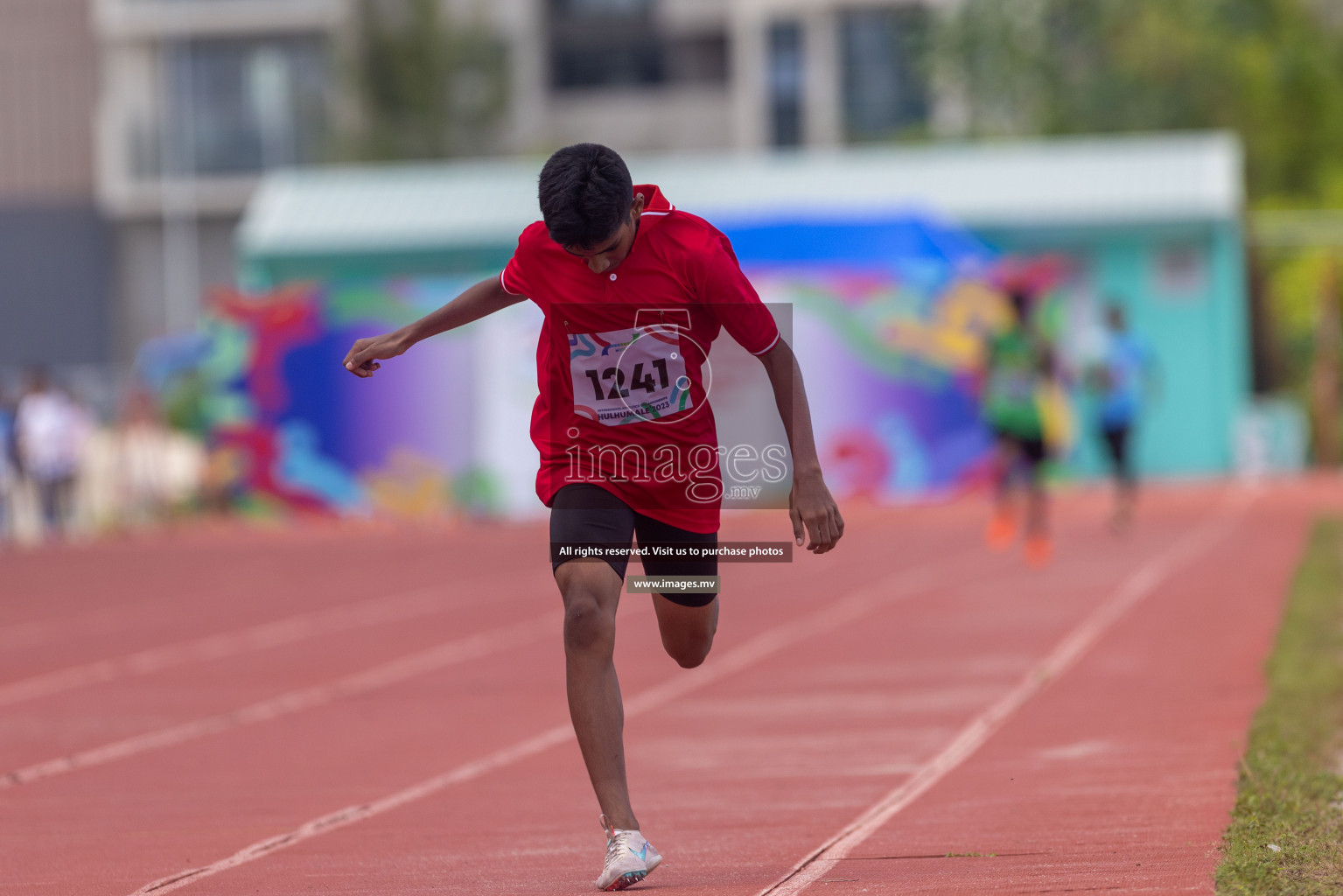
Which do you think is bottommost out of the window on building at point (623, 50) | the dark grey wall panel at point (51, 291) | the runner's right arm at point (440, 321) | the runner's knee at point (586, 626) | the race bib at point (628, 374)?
the runner's knee at point (586, 626)

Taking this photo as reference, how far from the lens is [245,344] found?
94.1 ft

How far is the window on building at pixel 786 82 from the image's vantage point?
149ft

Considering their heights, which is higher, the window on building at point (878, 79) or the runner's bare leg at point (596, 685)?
the window on building at point (878, 79)

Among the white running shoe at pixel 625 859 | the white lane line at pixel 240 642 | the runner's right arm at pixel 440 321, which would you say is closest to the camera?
the white running shoe at pixel 625 859

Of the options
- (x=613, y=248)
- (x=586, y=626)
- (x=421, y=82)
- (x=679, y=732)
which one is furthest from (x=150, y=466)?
(x=613, y=248)

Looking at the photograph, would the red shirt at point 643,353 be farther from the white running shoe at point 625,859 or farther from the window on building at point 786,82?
the window on building at point 786,82

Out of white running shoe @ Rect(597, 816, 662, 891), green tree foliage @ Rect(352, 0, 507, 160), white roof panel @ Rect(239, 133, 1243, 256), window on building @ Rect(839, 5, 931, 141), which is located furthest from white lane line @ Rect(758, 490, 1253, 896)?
green tree foliage @ Rect(352, 0, 507, 160)

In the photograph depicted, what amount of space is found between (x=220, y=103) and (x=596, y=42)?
27.0ft

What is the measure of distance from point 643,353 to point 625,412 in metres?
0.16

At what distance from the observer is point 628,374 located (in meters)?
5.57

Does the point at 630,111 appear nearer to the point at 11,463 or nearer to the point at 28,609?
the point at 11,463

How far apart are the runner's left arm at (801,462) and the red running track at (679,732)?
15.5 inches

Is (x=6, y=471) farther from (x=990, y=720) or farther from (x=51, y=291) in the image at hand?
(x=51, y=291)

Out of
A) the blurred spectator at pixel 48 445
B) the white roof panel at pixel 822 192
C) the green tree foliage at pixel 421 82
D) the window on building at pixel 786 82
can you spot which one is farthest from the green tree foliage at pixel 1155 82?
the blurred spectator at pixel 48 445
